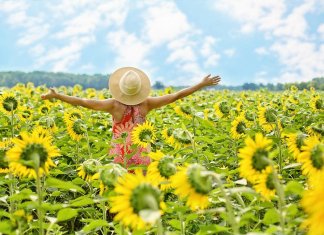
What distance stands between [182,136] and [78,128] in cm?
109

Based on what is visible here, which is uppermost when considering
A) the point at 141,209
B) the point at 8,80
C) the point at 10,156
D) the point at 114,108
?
the point at 8,80

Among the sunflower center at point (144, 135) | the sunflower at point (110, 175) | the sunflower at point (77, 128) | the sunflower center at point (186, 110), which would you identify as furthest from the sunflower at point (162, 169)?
the sunflower center at point (186, 110)

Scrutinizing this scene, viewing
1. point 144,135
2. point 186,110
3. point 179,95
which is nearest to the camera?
point 144,135

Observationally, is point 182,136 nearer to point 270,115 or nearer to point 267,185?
point 270,115

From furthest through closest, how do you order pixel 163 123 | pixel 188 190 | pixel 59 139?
1. pixel 163 123
2. pixel 59 139
3. pixel 188 190

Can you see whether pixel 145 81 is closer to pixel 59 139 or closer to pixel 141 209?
pixel 59 139

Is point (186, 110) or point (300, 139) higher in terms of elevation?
point (186, 110)

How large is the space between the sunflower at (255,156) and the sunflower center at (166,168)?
0.39 metres

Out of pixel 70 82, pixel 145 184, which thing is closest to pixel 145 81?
pixel 145 184

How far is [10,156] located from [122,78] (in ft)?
7.37

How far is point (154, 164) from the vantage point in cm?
239

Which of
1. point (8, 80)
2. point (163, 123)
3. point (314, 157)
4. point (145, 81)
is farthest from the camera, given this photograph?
point (8, 80)

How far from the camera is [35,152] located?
2275 mm

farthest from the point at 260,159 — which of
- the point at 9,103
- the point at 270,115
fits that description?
the point at 9,103
